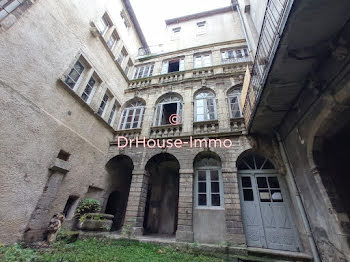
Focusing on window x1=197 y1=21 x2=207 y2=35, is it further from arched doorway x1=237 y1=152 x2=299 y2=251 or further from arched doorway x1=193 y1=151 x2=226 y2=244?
arched doorway x1=237 y1=152 x2=299 y2=251

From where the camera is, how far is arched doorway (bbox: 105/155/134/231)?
7964 millimetres

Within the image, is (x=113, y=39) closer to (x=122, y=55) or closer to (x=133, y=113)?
(x=122, y=55)

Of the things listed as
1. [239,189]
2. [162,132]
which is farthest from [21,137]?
[239,189]

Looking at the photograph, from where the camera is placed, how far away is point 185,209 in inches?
233

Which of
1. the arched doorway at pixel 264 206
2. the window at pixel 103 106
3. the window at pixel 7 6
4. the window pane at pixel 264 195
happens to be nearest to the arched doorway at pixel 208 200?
the arched doorway at pixel 264 206

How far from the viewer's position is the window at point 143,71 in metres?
11.1

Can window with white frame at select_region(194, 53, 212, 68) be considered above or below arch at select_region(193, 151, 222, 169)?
above

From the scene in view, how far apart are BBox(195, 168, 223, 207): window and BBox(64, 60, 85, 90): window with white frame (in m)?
6.32

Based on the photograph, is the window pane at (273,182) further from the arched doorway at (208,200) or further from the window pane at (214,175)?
the window pane at (214,175)

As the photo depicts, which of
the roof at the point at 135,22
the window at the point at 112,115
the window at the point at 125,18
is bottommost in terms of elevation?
the window at the point at 112,115

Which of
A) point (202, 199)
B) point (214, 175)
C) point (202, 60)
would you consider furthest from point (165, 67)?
point (202, 199)

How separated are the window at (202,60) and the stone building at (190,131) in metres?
0.11

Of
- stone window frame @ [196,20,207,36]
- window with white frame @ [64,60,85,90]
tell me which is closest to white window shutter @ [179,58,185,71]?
stone window frame @ [196,20,207,36]

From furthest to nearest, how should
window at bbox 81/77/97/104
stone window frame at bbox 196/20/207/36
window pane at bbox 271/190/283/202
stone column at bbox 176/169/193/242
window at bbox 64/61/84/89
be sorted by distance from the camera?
1. stone window frame at bbox 196/20/207/36
2. window at bbox 81/77/97/104
3. window at bbox 64/61/84/89
4. window pane at bbox 271/190/283/202
5. stone column at bbox 176/169/193/242
